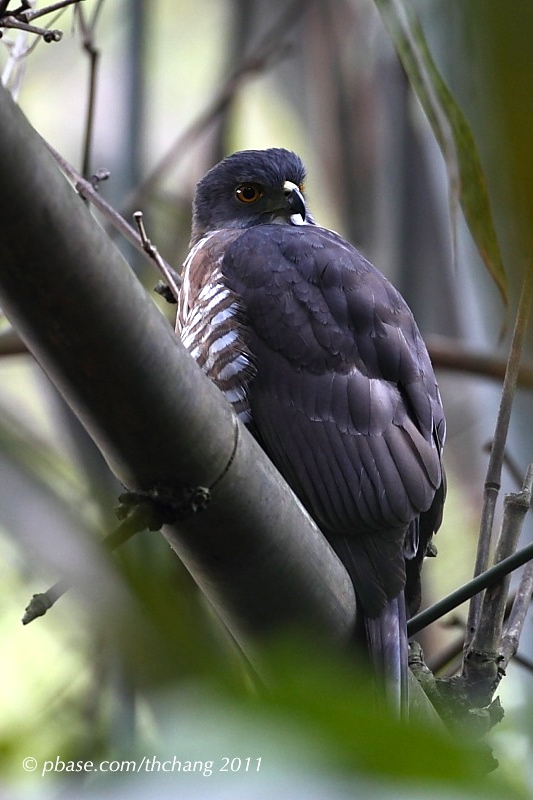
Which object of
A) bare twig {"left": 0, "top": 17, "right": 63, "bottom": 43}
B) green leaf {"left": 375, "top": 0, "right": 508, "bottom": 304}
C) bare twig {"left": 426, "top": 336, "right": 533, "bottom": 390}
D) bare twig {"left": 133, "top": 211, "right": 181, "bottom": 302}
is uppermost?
bare twig {"left": 426, "top": 336, "right": 533, "bottom": 390}

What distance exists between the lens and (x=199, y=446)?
164cm

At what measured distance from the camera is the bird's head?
4355mm

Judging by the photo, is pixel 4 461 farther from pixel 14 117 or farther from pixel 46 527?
pixel 14 117

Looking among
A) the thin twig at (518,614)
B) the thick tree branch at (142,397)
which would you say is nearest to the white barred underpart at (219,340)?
the thin twig at (518,614)

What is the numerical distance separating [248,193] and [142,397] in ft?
10.1

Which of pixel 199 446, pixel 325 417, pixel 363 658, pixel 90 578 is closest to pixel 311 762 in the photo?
pixel 90 578

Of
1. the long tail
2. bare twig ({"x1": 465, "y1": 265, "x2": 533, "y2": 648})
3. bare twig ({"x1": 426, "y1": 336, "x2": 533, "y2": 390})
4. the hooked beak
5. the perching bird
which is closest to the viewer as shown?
the long tail

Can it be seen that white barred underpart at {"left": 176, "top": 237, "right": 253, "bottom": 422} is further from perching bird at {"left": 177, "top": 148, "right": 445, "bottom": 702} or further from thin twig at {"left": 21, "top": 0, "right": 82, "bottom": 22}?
thin twig at {"left": 21, "top": 0, "right": 82, "bottom": 22}

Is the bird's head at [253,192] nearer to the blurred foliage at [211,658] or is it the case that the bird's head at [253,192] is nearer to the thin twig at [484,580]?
the blurred foliage at [211,658]

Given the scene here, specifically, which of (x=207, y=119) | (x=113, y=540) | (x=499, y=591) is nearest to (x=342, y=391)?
(x=499, y=591)

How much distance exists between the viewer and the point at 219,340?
3215mm

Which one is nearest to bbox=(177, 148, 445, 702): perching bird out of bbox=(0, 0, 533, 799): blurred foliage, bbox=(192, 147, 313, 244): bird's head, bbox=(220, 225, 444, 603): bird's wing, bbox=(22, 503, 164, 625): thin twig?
bbox=(220, 225, 444, 603): bird's wing

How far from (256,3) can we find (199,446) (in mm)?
5860

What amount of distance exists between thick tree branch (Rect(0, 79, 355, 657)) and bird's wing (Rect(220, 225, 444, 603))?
741mm
